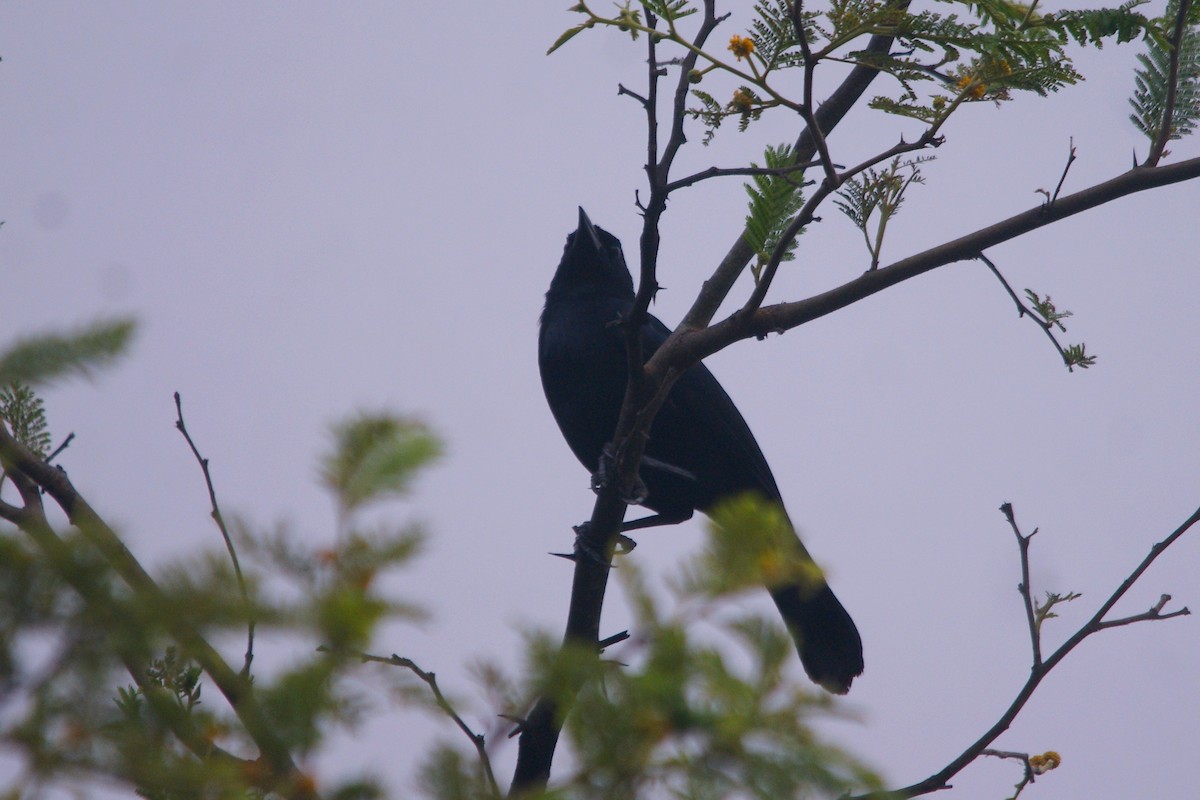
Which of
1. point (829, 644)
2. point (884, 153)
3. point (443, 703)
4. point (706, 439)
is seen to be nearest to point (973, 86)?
point (884, 153)

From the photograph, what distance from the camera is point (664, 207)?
2.71m

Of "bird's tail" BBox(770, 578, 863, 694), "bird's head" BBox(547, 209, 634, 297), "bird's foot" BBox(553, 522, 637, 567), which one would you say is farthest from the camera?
"bird's head" BBox(547, 209, 634, 297)

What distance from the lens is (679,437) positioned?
15.5ft

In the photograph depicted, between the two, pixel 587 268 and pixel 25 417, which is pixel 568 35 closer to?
pixel 25 417

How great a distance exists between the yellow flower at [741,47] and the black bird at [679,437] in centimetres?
212

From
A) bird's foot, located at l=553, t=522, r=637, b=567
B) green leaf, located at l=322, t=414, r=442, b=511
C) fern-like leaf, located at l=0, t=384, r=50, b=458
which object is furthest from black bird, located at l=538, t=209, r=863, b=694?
green leaf, located at l=322, t=414, r=442, b=511

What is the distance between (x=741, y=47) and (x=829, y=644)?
303 cm

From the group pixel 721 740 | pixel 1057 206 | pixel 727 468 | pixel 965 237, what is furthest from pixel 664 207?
pixel 727 468

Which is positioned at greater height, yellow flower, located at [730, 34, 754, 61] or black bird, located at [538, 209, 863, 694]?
black bird, located at [538, 209, 863, 694]

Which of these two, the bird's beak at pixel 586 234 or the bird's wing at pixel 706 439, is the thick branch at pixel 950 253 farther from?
the bird's beak at pixel 586 234

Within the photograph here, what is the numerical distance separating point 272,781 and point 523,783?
6.75ft

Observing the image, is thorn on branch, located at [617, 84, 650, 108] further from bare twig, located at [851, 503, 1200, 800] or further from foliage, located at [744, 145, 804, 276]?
bare twig, located at [851, 503, 1200, 800]

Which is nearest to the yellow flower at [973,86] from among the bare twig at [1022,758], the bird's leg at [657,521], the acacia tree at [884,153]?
the acacia tree at [884,153]

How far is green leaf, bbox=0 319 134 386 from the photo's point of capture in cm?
113
